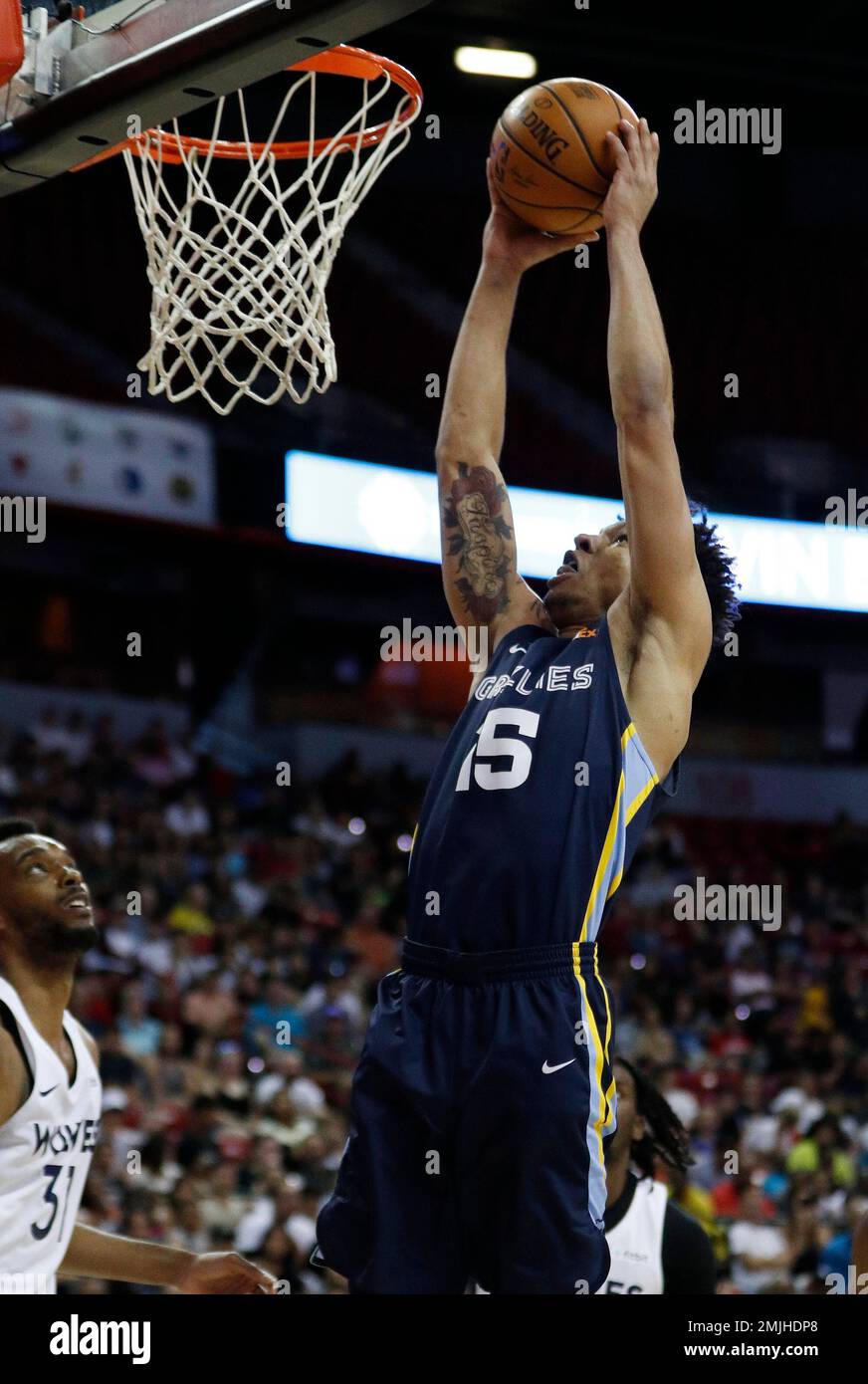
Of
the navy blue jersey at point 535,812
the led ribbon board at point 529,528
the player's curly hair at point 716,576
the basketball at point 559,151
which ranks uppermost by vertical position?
the led ribbon board at point 529,528

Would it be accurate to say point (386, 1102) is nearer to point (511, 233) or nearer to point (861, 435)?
point (511, 233)

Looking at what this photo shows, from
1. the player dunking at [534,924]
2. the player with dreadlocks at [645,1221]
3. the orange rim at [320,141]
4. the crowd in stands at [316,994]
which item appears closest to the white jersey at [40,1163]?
the player dunking at [534,924]

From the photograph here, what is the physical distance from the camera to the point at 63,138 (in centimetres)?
349

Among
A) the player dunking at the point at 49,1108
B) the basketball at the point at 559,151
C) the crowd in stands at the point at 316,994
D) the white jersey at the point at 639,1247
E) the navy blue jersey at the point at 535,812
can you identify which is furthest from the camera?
the crowd in stands at the point at 316,994

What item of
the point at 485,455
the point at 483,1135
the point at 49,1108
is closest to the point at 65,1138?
the point at 49,1108

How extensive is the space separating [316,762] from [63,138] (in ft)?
36.5

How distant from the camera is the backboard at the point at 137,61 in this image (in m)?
3.04

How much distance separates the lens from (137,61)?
333 cm

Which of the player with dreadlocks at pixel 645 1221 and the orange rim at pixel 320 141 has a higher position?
the orange rim at pixel 320 141

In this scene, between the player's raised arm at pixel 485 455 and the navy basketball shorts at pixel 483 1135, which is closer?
the navy basketball shorts at pixel 483 1135

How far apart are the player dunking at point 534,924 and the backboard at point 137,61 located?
0.62 metres

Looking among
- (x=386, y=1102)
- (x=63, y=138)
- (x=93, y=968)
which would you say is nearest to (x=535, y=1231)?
(x=386, y=1102)

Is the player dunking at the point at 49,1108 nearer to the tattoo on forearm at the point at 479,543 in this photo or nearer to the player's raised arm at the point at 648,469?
the tattoo on forearm at the point at 479,543

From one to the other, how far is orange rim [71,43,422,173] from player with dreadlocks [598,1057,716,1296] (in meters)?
2.39
